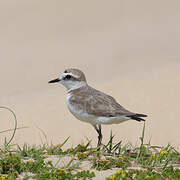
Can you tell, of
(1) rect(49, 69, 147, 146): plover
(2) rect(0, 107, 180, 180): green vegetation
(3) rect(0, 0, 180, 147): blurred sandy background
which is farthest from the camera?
(3) rect(0, 0, 180, 147): blurred sandy background

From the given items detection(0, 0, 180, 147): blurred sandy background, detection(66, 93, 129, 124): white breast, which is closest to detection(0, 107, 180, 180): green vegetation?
detection(66, 93, 129, 124): white breast

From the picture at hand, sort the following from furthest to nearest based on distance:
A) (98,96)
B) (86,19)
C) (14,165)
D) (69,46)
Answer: (86,19) → (69,46) → (98,96) → (14,165)

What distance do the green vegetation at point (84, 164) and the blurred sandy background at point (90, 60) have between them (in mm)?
3736

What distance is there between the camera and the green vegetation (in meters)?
4.46

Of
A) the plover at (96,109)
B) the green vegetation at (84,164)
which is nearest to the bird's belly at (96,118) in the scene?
the plover at (96,109)

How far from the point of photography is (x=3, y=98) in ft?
55.6

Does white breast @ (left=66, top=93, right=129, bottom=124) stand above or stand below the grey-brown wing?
below

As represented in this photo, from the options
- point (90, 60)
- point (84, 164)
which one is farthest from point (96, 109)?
point (90, 60)

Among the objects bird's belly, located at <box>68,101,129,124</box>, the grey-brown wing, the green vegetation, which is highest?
the grey-brown wing

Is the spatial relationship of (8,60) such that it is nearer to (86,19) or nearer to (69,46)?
(69,46)

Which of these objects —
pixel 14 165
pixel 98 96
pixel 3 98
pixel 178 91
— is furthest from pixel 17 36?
pixel 14 165

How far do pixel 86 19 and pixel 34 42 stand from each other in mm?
4464

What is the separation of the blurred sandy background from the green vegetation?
374 cm

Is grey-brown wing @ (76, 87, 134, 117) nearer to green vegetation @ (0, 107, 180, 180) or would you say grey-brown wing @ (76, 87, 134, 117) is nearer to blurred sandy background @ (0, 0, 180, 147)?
green vegetation @ (0, 107, 180, 180)
